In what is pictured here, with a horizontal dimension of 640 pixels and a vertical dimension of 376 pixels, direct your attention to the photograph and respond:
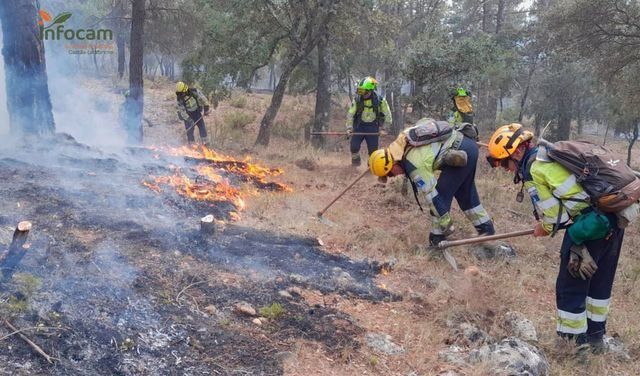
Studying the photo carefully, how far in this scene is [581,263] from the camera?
3762mm

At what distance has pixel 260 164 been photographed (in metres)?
9.96

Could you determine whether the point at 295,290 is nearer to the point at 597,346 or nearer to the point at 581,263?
the point at 581,263

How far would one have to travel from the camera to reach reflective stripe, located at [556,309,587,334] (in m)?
4.01

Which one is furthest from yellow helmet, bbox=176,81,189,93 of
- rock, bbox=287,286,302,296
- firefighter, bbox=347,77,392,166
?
rock, bbox=287,286,302,296

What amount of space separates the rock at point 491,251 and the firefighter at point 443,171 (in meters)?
0.28

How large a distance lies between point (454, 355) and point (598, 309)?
4.48ft

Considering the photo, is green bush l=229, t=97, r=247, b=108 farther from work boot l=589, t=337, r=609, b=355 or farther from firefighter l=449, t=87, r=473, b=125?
work boot l=589, t=337, r=609, b=355

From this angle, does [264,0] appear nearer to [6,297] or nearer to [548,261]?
[548,261]

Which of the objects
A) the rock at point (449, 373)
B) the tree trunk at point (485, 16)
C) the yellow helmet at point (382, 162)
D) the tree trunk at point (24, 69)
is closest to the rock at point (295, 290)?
the rock at point (449, 373)

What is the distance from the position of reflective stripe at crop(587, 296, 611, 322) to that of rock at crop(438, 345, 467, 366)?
1.22 metres

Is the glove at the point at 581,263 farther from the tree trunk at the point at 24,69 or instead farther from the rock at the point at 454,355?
the tree trunk at the point at 24,69

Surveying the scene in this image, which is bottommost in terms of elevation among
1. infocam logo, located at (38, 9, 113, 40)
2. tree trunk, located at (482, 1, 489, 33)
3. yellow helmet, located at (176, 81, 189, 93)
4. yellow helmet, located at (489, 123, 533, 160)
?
yellow helmet, located at (489, 123, 533, 160)

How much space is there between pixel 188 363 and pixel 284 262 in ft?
6.38

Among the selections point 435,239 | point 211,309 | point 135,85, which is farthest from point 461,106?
point 135,85
